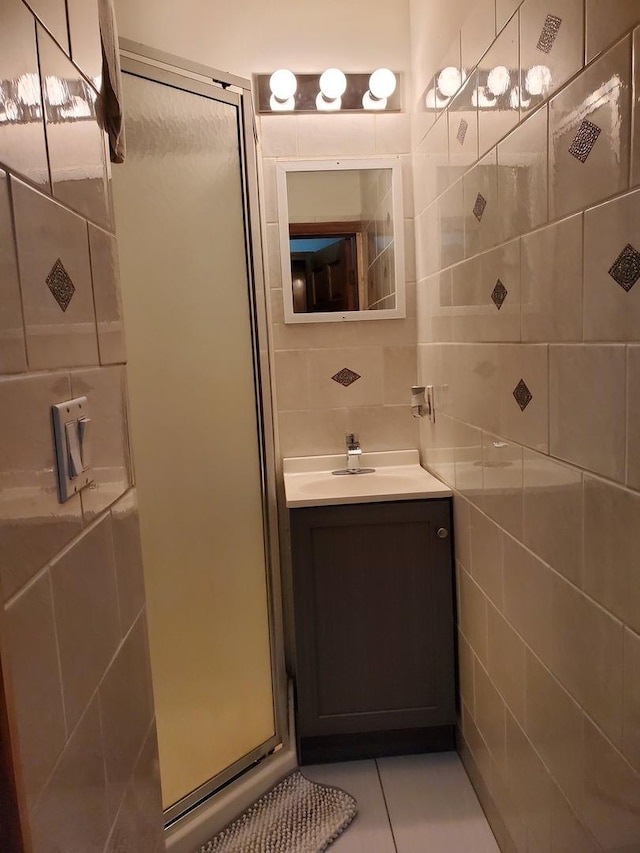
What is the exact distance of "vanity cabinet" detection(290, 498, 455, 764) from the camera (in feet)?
6.63

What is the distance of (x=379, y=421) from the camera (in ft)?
8.02

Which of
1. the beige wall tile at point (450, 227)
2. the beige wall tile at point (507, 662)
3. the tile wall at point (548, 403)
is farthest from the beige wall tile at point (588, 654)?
the beige wall tile at point (450, 227)

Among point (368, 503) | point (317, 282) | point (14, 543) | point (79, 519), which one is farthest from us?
point (317, 282)

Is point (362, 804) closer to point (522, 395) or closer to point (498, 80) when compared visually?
point (522, 395)

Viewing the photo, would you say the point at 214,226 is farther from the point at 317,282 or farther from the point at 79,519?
the point at 79,519

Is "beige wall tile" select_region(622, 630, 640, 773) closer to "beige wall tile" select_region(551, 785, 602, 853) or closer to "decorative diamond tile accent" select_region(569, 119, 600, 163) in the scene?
"beige wall tile" select_region(551, 785, 602, 853)

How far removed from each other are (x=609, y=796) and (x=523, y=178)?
114 cm

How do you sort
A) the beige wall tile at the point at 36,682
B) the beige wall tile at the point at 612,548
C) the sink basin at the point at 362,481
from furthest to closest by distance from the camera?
the sink basin at the point at 362,481 < the beige wall tile at the point at 612,548 < the beige wall tile at the point at 36,682

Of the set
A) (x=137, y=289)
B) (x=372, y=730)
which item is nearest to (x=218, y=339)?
(x=137, y=289)

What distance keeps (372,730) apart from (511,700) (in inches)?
26.8

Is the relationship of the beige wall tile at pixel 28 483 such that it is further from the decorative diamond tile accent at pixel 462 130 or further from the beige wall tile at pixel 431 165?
the beige wall tile at pixel 431 165

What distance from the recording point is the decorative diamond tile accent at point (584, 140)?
102 centimetres

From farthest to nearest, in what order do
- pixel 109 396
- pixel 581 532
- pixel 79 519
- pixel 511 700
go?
pixel 511 700 → pixel 581 532 → pixel 109 396 → pixel 79 519

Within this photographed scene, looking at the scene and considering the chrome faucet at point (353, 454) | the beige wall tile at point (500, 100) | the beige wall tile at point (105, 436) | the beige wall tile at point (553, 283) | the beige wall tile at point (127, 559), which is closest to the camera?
the beige wall tile at point (105, 436)
